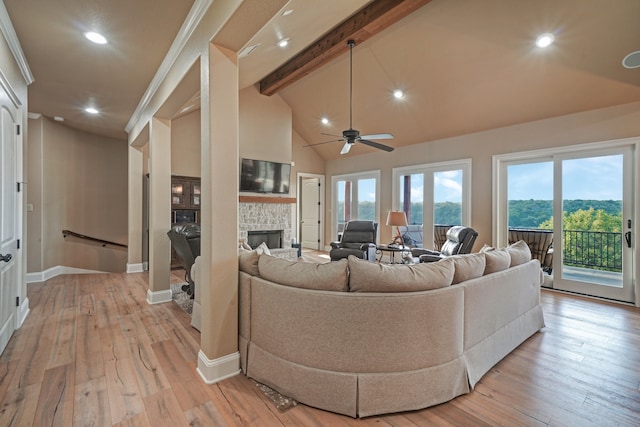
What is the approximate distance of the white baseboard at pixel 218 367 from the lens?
7.00 ft

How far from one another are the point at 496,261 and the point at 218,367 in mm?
2333

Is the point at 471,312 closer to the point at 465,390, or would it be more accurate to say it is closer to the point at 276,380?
the point at 465,390

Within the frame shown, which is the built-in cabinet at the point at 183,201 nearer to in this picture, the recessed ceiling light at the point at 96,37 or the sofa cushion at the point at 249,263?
the recessed ceiling light at the point at 96,37

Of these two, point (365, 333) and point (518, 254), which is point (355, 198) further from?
point (365, 333)

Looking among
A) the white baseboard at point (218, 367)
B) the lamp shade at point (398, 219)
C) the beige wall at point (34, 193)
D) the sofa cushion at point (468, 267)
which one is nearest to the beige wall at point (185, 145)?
the beige wall at point (34, 193)

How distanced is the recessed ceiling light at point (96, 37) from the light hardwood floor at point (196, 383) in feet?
9.00

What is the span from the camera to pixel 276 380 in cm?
200

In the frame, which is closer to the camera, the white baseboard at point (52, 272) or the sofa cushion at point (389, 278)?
the sofa cushion at point (389, 278)

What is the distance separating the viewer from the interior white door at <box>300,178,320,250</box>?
8.85 meters

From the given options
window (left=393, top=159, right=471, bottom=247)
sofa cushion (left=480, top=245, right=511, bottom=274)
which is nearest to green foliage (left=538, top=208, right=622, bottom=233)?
window (left=393, top=159, right=471, bottom=247)

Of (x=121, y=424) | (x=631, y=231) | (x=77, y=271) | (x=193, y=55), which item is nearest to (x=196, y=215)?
(x=77, y=271)

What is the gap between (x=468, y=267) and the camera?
220 cm

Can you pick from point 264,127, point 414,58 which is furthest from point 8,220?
point 414,58

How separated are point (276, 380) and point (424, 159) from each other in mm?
5617
